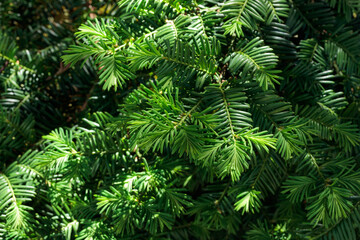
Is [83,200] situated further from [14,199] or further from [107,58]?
[107,58]

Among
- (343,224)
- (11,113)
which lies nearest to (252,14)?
(343,224)

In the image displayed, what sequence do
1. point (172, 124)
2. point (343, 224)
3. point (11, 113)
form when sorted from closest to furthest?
point (172, 124) → point (343, 224) → point (11, 113)

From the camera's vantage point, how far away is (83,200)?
0.63 m


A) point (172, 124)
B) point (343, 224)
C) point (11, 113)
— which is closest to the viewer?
point (172, 124)

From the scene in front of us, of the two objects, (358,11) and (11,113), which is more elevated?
(358,11)

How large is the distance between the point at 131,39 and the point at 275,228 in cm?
38

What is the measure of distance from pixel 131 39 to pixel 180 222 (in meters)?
0.33

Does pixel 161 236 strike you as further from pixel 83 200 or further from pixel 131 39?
pixel 131 39

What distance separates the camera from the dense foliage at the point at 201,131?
50 centimetres

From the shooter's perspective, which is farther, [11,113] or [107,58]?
[11,113]

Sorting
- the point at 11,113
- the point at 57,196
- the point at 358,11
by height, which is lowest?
the point at 57,196

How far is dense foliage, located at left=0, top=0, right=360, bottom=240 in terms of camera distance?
499 mm

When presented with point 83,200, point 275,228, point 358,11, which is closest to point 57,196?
point 83,200

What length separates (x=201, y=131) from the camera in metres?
0.49
